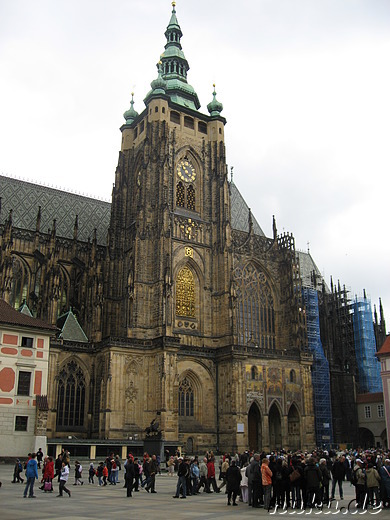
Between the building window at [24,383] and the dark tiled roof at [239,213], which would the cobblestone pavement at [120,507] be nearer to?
the building window at [24,383]

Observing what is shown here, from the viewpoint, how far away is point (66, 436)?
45.9 m

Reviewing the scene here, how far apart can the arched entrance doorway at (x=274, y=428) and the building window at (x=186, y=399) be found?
7883 millimetres

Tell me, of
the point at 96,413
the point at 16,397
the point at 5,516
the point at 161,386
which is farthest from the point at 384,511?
the point at 96,413

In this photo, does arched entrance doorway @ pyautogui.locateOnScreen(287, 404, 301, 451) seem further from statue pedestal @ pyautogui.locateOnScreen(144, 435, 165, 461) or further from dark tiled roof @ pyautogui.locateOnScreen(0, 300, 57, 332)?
dark tiled roof @ pyautogui.locateOnScreen(0, 300, 57, 332)

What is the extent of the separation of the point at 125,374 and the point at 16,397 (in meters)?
11.5

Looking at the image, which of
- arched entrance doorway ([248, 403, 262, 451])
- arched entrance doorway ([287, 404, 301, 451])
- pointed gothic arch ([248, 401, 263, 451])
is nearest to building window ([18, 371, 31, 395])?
pointed gothic arch ([248, 401, 263, 451])

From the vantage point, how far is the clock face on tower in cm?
5659

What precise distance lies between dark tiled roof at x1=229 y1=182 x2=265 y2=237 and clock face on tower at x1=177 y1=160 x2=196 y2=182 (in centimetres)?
1048

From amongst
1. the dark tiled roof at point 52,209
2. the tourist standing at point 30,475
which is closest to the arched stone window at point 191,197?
the dark tiled roof at point 52,209

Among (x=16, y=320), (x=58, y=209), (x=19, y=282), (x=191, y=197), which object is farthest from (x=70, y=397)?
(x=58, y=209)

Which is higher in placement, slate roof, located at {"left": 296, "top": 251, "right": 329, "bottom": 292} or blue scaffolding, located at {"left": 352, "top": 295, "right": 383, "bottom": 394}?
slate roof, located at {"left": 296, "top": 251, "right": 329, "bottom": 292}

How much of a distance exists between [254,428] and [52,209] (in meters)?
31.3

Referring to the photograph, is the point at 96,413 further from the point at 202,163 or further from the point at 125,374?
the point at 202,163

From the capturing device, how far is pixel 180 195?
56.1 metres
